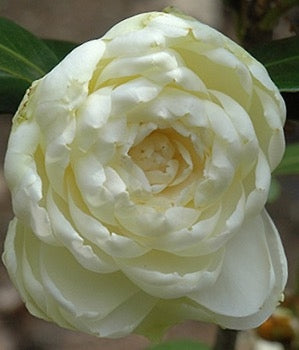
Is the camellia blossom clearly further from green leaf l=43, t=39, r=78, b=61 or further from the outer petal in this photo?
green leaf l=43, t=39, r=78, b=61

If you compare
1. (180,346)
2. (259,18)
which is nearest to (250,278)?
(259,18)

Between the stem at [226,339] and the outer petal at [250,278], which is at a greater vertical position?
the outer petal at [250,278]

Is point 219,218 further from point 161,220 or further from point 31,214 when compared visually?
point 31,214

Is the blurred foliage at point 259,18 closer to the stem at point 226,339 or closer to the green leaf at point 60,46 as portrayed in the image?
the green leaf at point 60,46

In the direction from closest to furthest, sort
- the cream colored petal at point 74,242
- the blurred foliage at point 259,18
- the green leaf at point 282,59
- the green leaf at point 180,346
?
the cream colored petal at point 74,242 < the green leaf at point 282,59 < the blurred foliage at point 259,18 < the green leaf at point 180,346

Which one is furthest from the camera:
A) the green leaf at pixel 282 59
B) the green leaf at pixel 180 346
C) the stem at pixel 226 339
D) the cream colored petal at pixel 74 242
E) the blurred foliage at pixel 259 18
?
the green leaf at pixel 180 346

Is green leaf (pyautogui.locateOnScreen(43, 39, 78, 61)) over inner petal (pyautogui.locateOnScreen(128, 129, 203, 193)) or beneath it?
beneath

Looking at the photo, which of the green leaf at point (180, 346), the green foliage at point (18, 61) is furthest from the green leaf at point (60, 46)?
the green leaf at point (180, 346)

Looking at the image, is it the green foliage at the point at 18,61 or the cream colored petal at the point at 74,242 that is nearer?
the cream colored petal at the point at 74,242

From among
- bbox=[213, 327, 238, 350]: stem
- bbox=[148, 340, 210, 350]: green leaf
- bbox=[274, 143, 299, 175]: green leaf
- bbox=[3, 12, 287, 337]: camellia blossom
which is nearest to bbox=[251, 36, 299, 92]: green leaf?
bbox=[3, 12, 287, 337]: camellia blossom
